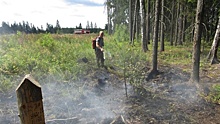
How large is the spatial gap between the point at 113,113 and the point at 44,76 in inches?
132

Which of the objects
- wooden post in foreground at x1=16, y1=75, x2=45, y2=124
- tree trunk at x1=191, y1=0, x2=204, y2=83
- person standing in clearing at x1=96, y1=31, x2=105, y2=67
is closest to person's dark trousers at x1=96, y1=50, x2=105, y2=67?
person standing in clearing at x1=96, y1=31, x2=105, y2=67

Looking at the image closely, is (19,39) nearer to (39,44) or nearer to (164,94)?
(39,44)

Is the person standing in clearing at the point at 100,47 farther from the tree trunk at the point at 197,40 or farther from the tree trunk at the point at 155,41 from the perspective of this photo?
the tree trunk at the point at 197,40

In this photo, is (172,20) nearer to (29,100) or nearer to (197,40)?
(197,40)

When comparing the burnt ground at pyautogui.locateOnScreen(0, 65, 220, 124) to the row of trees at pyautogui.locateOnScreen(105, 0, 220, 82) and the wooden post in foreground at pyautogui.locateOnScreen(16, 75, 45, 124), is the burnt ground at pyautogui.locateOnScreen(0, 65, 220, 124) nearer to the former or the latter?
the row of trees at pyautogui.locateOnScreen(105, 0, 220, 82)

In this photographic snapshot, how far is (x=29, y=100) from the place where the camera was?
1619 mm

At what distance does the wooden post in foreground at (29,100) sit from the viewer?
1608 mm

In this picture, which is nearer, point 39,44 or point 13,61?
point 13,61

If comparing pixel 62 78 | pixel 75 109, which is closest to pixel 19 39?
pixel 62 78

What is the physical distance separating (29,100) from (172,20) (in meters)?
20.7

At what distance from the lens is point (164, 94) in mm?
6949

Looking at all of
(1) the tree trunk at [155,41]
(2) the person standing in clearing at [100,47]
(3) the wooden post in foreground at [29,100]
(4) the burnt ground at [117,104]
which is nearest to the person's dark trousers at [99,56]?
(2) the person standing in clearing at [100,47]

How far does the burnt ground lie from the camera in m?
4.87

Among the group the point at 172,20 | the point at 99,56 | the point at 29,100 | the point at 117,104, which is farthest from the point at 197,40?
the point at 172,20
